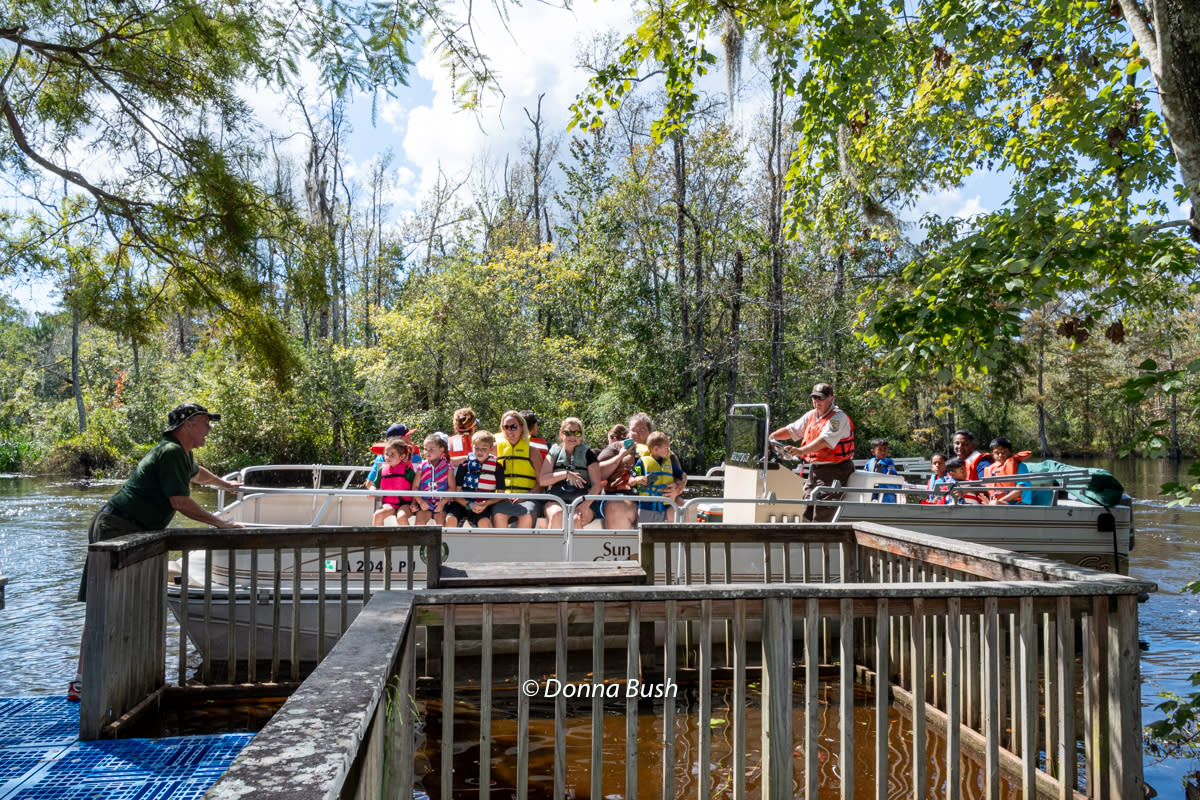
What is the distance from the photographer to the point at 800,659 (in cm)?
765

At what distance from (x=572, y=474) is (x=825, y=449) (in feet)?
8.56

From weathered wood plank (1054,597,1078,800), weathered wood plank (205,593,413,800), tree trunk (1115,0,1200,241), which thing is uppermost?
tree trunk (1115,0,1200,241)

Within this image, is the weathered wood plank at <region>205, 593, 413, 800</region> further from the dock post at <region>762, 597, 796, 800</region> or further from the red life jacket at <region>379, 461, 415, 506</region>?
the red life jacket at <region>379, 461, 415, 506</region>

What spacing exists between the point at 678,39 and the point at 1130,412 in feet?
195

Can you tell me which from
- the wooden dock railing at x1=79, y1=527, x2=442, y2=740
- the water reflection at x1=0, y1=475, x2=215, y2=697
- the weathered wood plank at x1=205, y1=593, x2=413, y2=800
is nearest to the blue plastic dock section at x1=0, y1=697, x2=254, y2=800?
the wooden dock railing at x1=79, y1=527, x2=442, y2=740

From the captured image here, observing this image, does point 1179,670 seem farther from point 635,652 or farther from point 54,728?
point 54,728

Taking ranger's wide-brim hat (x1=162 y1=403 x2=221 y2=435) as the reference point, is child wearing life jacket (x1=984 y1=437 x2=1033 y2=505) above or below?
below

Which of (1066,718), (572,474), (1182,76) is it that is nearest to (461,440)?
(572,474)

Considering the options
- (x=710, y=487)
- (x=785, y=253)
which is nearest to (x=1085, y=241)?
(x=710, y=487)

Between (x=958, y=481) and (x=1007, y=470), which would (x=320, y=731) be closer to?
(x=958, y=481)

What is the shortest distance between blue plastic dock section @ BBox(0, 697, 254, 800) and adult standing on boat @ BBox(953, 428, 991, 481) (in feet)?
30.7

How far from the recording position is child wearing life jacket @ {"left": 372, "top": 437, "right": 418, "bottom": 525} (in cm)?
797

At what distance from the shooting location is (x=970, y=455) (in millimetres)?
11086

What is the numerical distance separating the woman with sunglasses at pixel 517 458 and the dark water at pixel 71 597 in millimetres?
4429
